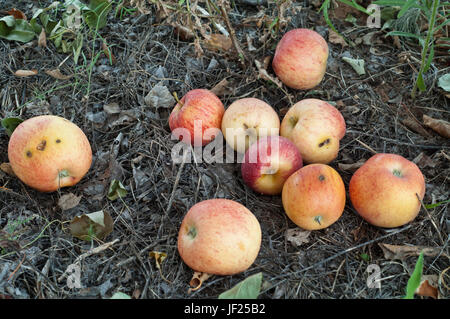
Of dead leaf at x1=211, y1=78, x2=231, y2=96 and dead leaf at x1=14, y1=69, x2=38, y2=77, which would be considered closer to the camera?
dead leaf at x1=211, y1=78, x2=231, y2=96

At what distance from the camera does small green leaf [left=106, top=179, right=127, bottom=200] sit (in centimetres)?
260

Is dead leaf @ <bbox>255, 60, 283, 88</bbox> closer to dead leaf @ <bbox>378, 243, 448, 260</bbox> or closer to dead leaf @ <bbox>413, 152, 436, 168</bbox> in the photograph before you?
dead leaf @ <bbox>413, 152, 436, 168</bbox>

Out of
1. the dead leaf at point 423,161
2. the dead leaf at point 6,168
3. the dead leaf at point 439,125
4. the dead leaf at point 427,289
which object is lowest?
the dead leaf at point 427,289

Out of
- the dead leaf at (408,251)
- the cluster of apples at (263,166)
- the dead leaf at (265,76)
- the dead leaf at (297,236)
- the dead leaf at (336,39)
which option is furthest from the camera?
the dead leaf at (336,39)

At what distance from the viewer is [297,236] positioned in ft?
8.04

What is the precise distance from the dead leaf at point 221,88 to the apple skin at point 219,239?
3.37ft

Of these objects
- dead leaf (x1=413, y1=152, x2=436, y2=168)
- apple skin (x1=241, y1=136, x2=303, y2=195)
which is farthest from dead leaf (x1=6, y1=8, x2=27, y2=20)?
dead leaf (x1=413, y1=152, x2=436, y2=168)

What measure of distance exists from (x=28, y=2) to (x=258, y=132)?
2.39 meters

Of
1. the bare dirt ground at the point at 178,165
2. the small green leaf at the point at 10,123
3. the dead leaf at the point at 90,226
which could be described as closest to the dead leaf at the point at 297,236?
the bare dirt ground at the point at 178,165

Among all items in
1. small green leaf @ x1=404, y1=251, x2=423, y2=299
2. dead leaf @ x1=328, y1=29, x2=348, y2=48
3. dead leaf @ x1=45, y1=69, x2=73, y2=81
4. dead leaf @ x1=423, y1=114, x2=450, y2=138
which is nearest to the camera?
small green leaf @ x1=404, y1=251, x2=423, y2=299

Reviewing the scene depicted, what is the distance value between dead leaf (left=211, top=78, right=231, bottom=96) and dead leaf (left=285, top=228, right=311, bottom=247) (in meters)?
1.09

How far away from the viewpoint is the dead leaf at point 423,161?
270 centimetres

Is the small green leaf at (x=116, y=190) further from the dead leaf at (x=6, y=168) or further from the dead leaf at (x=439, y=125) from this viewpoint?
the dead leaf at (x=439, y=125)

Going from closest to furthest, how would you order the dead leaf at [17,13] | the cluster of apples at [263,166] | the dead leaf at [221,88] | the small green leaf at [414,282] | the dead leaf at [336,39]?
the small green leaf at [414,282], the cluster of apples at [263,166], the dead leaf at [221,88], the dead leaf at [336,39], the dead leaf at [17,13]
